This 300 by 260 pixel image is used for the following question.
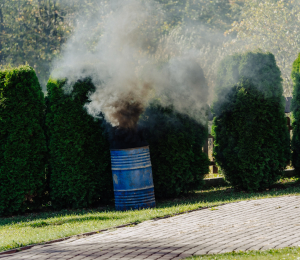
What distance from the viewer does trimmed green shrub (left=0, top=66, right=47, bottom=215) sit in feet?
23.4

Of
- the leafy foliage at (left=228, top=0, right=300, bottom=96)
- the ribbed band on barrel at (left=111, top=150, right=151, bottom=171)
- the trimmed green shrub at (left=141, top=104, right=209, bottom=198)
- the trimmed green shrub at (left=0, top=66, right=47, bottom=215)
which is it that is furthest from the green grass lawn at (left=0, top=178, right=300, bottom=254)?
the leafy foliage at (left=228, top=0, right=300, bottom=96)

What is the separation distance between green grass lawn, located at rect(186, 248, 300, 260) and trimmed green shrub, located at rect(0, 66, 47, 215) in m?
4.49

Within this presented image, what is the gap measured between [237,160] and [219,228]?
3160mm

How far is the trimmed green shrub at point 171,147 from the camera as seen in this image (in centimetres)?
752

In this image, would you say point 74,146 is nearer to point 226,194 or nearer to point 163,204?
point 163,204

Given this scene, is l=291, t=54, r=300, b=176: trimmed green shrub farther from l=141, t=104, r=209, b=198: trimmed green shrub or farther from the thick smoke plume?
l=141, t=104, r=209, b=198: trimmed green shrub

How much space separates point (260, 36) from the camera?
1911 cm

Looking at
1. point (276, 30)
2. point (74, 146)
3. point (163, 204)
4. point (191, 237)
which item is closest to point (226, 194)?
point (163, 204)

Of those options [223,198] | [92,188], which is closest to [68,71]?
[92,188]

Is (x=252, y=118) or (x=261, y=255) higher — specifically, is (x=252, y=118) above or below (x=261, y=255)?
above

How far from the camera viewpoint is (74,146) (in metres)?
7.29

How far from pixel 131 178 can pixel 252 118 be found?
2.73 meters

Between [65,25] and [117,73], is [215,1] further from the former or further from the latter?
[117,73]

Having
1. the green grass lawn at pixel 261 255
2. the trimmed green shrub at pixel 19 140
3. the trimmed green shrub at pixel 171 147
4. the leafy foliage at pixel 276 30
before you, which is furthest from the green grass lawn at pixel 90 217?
the leafy foliage at pixel 276 30
